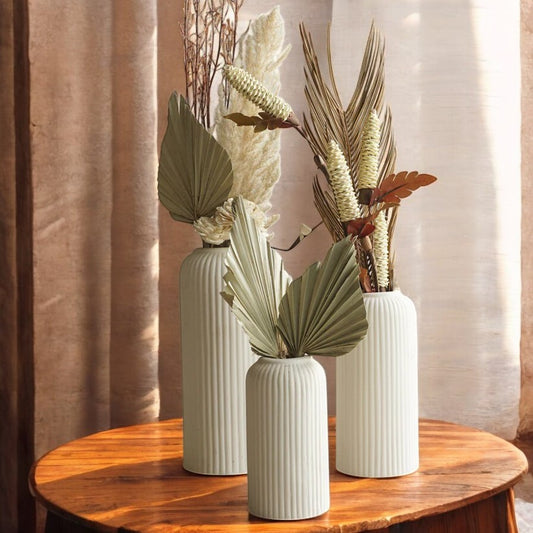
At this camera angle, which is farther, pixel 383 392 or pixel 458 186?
pixel 458 186

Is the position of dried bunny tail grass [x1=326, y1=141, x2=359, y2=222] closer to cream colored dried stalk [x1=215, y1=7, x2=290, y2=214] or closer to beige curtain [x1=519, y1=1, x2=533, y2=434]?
cream colored dried stalk [x1=215, y1=7, x2=290, y2=214]

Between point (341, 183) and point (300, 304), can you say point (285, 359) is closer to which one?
point (300, 304)

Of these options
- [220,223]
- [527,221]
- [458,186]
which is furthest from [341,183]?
[527,221]

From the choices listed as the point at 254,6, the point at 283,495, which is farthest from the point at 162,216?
the point at 283,495

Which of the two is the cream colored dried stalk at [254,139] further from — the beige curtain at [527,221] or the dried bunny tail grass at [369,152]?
the beige curtain at [527,221]

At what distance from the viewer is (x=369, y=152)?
3.27ft

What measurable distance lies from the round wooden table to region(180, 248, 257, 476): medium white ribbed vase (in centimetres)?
3

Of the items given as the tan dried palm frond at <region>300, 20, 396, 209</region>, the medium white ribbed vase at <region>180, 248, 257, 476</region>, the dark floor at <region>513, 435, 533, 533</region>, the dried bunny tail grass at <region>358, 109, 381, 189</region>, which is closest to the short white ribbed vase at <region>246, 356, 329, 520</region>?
the medium white ribbed vase at <region>180, 248, 257, 476</region>

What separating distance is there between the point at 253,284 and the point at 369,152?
0.23 meters

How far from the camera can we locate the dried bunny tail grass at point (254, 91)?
3.00ft

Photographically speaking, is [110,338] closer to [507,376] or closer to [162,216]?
[162,216]

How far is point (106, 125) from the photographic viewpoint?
1.64m

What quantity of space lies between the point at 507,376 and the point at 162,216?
737 millimetres

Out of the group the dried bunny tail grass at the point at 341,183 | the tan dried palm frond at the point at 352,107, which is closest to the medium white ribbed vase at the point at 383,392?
the dried bunny tail grass at the point at 341,183
